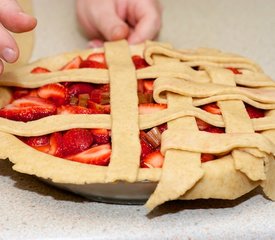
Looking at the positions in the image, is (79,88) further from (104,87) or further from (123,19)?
(123,19)

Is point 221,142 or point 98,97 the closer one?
point 221,142

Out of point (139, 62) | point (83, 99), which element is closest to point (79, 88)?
point (83, 99)

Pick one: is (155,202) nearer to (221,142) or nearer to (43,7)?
(221,142)

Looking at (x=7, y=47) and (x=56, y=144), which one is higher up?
(x=7, y=47)

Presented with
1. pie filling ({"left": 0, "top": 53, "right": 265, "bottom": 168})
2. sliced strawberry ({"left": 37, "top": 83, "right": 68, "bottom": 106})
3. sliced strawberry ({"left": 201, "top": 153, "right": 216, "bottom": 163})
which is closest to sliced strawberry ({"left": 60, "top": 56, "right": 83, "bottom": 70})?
pie filling ({"left": 0, "top": 53, "right": 265, "bottom": 168})

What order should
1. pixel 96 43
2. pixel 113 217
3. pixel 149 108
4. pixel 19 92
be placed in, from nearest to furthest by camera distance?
pixel 113 217 < pixel 149 108 < pixel 19 92 < pixel 96 43

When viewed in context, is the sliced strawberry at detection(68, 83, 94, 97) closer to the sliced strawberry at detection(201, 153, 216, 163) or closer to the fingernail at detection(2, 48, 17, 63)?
the fingernail at detection(2, 48, 17, 63)

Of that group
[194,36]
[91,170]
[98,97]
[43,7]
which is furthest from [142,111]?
[43,7]
